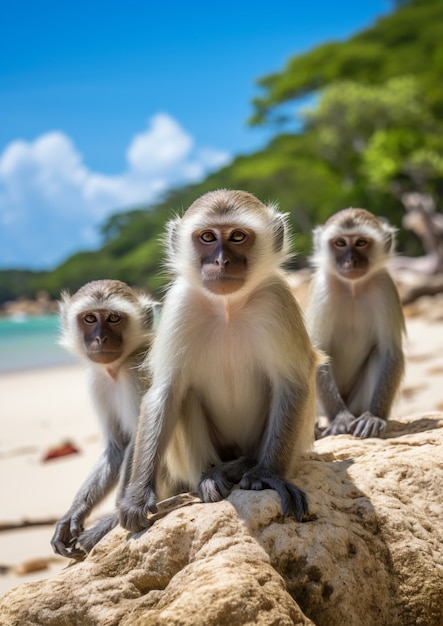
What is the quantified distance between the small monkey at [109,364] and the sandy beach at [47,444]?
0.87m

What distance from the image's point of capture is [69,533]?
4.92m

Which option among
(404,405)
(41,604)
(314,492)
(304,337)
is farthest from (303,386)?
(404,405)

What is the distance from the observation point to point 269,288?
442 cm

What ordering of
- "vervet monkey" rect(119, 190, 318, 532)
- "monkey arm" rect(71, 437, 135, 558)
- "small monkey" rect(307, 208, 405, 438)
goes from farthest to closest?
"small monkey" rect(307, 208, 405, 438) < "monkey arm" rect(71, 437, 135, 558) < "vervet monkey" rect(119, 190, 318, 532)

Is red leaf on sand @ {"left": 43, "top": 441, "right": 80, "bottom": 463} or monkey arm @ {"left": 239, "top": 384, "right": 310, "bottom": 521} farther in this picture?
red leaf on sand @ {"left": 43, "top": 441, "right": 80, "bottom": 463}

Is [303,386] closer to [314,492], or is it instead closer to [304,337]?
[304,337]

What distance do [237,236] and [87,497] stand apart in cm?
197

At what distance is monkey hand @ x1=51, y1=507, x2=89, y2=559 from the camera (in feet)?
15.8

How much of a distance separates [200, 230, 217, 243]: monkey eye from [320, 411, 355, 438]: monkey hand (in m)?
2.19

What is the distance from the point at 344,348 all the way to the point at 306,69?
48797mm

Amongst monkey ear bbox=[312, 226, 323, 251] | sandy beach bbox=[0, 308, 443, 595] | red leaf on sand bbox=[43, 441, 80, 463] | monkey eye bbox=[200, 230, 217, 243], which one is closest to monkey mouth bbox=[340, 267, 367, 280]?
monkey ear bbox=[312, 226, 323, 251]

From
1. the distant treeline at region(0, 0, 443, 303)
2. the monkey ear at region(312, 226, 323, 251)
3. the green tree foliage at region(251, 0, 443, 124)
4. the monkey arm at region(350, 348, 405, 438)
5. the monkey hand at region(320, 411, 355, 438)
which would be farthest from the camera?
the green tree foliage at region(251, 0, 443, 124)

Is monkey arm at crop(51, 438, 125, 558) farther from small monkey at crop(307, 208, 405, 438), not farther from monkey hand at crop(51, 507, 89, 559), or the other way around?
small monkey at crop(307, 208, 405, 438)

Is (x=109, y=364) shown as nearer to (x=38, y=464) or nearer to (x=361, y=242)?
(x=361, y=242)
